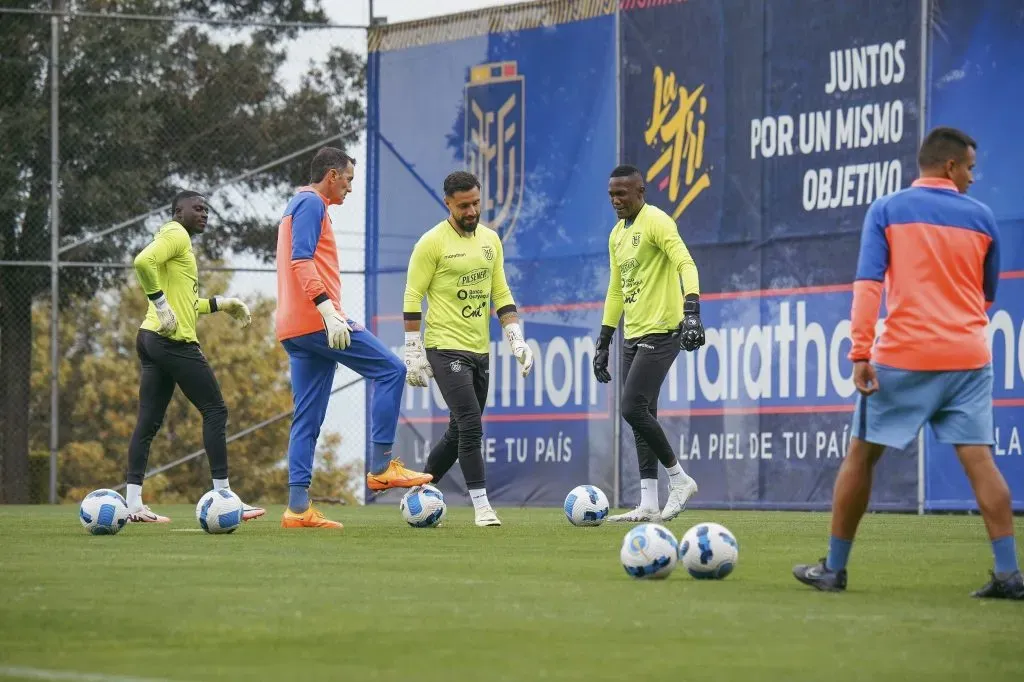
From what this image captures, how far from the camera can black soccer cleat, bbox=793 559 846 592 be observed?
6.80m

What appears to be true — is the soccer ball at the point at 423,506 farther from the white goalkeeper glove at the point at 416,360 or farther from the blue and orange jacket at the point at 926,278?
the blue and orange jacket at the point at 926,278

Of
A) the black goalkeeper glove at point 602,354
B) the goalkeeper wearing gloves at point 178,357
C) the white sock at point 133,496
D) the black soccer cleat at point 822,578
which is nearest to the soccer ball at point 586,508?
the black goalkeeper glove at point 602,354

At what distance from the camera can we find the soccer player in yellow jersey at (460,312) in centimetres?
1122

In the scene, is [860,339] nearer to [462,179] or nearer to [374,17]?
[462,179]

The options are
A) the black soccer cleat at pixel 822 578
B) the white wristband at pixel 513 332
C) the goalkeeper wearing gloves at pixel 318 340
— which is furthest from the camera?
the white wristband at pixel 513 332

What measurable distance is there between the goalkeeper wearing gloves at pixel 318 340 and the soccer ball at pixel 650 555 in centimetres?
358

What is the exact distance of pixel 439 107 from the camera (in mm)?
18766

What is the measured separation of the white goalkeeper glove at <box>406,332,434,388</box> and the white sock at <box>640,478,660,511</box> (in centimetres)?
168

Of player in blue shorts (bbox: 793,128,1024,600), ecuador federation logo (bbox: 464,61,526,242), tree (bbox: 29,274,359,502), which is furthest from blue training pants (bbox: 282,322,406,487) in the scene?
tree (bbox: 29,274,359,502)

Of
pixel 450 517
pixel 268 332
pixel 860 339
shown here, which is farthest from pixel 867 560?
pixel 268 332

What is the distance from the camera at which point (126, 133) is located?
21953mm

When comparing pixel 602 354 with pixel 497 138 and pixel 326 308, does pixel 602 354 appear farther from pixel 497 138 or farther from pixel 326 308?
pixel 497 138

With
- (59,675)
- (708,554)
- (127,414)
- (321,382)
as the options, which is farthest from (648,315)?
(127,414)

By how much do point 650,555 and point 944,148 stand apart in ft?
6.66
